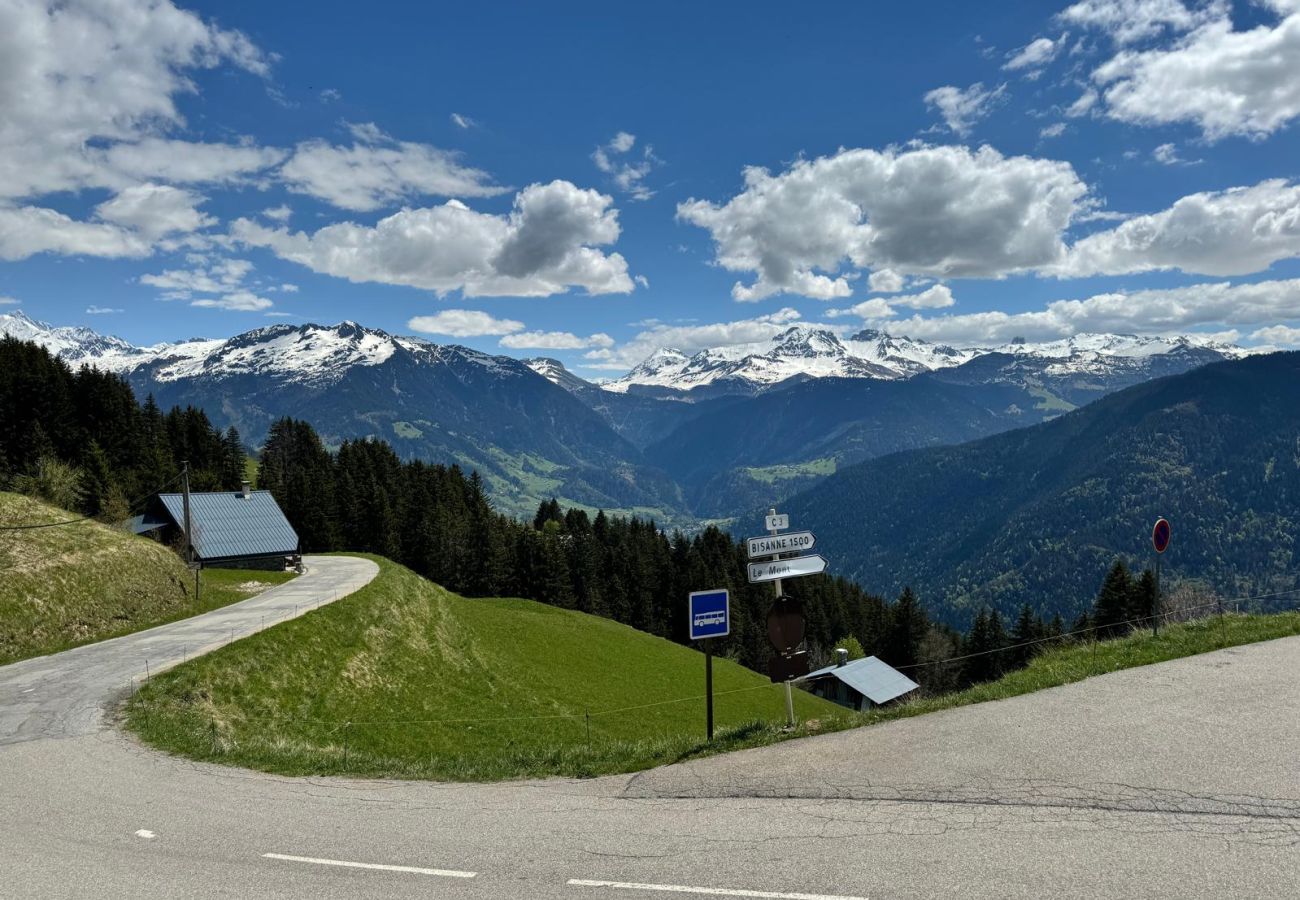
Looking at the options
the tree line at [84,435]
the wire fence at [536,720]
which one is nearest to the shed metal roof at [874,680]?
the wire fence at [536,720]

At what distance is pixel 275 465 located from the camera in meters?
116

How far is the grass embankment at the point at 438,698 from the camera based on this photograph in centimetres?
1677

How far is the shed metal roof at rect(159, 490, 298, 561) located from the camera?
5803 cm

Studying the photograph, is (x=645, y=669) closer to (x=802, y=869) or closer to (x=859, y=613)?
(x=802, y=869)

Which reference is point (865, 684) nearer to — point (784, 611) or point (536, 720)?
point (536, 720)

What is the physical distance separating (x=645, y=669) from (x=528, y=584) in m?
43.8

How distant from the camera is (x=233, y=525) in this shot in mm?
60406

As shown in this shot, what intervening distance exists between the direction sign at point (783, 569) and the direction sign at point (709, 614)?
1.19 m

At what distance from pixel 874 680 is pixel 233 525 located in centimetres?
6188

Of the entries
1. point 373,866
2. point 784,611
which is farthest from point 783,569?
point 373,866

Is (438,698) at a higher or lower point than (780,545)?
lower

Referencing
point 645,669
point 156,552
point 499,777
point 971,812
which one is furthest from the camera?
point 645,669

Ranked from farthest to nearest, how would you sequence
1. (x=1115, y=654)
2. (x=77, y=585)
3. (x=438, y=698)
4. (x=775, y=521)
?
(x=438, y=698), (x=77, y=585), (x=1115, y=654), (x=775, y=521)

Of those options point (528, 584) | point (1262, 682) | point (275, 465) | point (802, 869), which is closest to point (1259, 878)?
point (802, 869)
